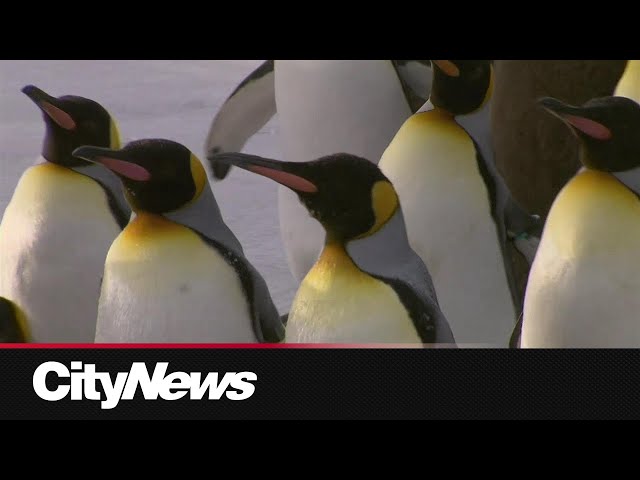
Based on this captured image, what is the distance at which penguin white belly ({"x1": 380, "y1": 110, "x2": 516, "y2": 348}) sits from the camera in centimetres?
221

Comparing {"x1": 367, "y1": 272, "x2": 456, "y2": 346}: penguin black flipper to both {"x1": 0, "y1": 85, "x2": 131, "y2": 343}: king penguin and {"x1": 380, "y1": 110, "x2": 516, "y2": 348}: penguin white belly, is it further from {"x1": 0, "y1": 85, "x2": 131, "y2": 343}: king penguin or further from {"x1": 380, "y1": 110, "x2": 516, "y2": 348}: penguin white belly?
{"x1": 0, "y1": 85, "x2": 131, "y2": 343}: king penguin

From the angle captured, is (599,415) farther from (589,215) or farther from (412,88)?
(412,88)

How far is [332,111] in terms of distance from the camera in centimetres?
251

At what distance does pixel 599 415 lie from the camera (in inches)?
70.7

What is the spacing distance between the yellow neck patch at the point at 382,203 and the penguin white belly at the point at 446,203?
370 mm

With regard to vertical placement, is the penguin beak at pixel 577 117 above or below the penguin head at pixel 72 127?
above

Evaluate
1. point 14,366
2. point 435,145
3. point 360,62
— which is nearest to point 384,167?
point 435,145

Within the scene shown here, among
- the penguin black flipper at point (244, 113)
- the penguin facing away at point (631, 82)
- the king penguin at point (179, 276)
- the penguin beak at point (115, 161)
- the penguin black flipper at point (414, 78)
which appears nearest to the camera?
the penguin beak at point (115, 161)

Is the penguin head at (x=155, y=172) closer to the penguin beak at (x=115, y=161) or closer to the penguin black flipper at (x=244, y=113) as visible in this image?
the penguin beak at (x=115, y=161)

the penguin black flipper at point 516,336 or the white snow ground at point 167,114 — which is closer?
the penguin black flipper at point 516,336

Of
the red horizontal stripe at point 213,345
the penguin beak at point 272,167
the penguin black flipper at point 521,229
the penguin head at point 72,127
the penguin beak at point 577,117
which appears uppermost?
the penguin beak at point 577,117

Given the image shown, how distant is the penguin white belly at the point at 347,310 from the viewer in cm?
183

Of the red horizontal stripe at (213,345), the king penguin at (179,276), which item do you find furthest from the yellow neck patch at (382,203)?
the king penguin at (179,276)

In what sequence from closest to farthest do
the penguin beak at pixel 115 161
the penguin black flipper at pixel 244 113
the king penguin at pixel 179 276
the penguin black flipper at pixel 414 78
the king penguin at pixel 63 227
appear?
the penguin beak at pixel 115 161
the king penguin at pixel 179 276
the king penguin at pixel 63 227
the penguin black flipper at pixel 414 78
the penguin black flipper at pixel 244 113
